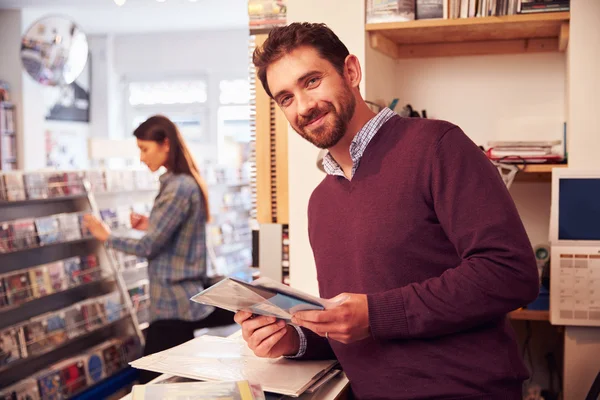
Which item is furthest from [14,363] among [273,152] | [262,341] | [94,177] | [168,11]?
[168,11]

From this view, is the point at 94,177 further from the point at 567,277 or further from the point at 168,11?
the point at 168,11

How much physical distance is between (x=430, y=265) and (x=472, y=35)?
5.64 ft

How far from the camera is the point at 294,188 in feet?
9.11

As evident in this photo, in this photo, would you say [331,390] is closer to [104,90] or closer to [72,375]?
[72,375]

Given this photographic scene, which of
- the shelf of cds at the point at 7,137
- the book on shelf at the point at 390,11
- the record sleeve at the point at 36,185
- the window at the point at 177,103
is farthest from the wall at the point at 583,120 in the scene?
the window at the point at 177,103

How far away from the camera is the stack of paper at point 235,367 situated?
1.43 meters

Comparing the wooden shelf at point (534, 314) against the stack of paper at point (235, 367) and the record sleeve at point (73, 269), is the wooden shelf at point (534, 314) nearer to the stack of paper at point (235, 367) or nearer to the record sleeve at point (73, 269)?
the stack of paper at point (235, 367)

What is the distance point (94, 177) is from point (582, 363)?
3376 millimetres

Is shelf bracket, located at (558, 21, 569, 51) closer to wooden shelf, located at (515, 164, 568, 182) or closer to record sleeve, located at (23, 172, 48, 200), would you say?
wooden shelf, located at (515, 164, 568, 182)

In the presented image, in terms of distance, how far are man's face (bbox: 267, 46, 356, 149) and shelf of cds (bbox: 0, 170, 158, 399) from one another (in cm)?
287

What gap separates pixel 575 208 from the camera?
2.45 metres

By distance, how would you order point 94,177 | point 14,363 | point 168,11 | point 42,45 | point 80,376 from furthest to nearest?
point 168,11, point 42,45, point 94,177, point 80,376, point 14,363

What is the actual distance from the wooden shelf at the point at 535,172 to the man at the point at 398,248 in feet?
4.29

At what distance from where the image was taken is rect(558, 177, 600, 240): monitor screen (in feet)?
7.96
